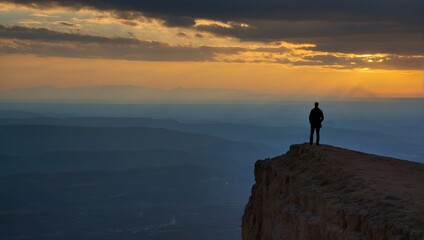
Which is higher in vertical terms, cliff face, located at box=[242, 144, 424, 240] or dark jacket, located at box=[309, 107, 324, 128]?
dark jacket, located at box=[309, 107, 324, 128]

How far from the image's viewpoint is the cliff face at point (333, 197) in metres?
17.6

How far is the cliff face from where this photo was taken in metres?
17.6

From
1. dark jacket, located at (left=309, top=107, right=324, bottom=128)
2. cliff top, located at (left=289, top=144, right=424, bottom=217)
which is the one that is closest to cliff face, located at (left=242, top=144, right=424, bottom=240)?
cliff top, located at (left=289, top=144, right=424, bottom=217)

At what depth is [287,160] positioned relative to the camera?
29.7 meters

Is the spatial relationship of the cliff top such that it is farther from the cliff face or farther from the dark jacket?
the dark jacket

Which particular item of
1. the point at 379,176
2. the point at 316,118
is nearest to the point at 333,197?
the point at 379,176

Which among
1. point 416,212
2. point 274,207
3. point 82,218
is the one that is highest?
point 416,212

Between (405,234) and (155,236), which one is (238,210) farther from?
(405,234)

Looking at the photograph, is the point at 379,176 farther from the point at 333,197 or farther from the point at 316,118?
the point at 316,118

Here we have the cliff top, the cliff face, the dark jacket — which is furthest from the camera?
the dark jacket

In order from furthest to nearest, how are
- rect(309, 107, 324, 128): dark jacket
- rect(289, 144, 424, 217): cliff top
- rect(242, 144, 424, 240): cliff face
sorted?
rect(309, 107, 324, 128): dark jacket, rect(289, 144, 424, 217): cliff top, rect(242, 144, 424, 240): cliff face

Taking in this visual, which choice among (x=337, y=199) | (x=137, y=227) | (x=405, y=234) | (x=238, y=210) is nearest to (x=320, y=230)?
(x=337, y=199)

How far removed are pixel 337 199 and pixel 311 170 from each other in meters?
5.55

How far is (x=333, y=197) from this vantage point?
20.9 metres
